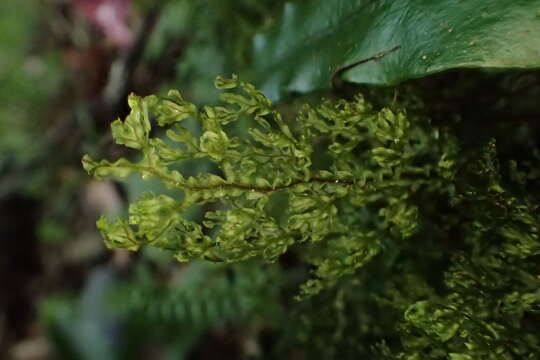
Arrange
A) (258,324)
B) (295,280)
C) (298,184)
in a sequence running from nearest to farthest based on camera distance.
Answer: (298,184) → (295,280) → (258,324)

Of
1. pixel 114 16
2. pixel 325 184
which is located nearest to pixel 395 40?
pixel 325 184

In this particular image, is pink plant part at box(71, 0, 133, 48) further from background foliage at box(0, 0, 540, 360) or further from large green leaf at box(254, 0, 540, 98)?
large green leaf at box(254, 0, 540, 98)

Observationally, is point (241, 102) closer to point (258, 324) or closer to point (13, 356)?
point (258, 324)

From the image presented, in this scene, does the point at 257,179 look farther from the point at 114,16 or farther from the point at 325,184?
the point at 114,16

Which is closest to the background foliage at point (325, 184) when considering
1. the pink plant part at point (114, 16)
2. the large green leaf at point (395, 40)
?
the large green leaf at point (395, 40)

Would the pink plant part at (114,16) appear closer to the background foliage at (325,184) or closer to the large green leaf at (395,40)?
the background foliage at (325,184)

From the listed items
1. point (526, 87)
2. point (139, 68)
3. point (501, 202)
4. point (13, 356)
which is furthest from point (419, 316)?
point (13, 356)

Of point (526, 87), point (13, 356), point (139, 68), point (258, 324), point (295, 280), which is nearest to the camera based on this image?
point (526, 87)
